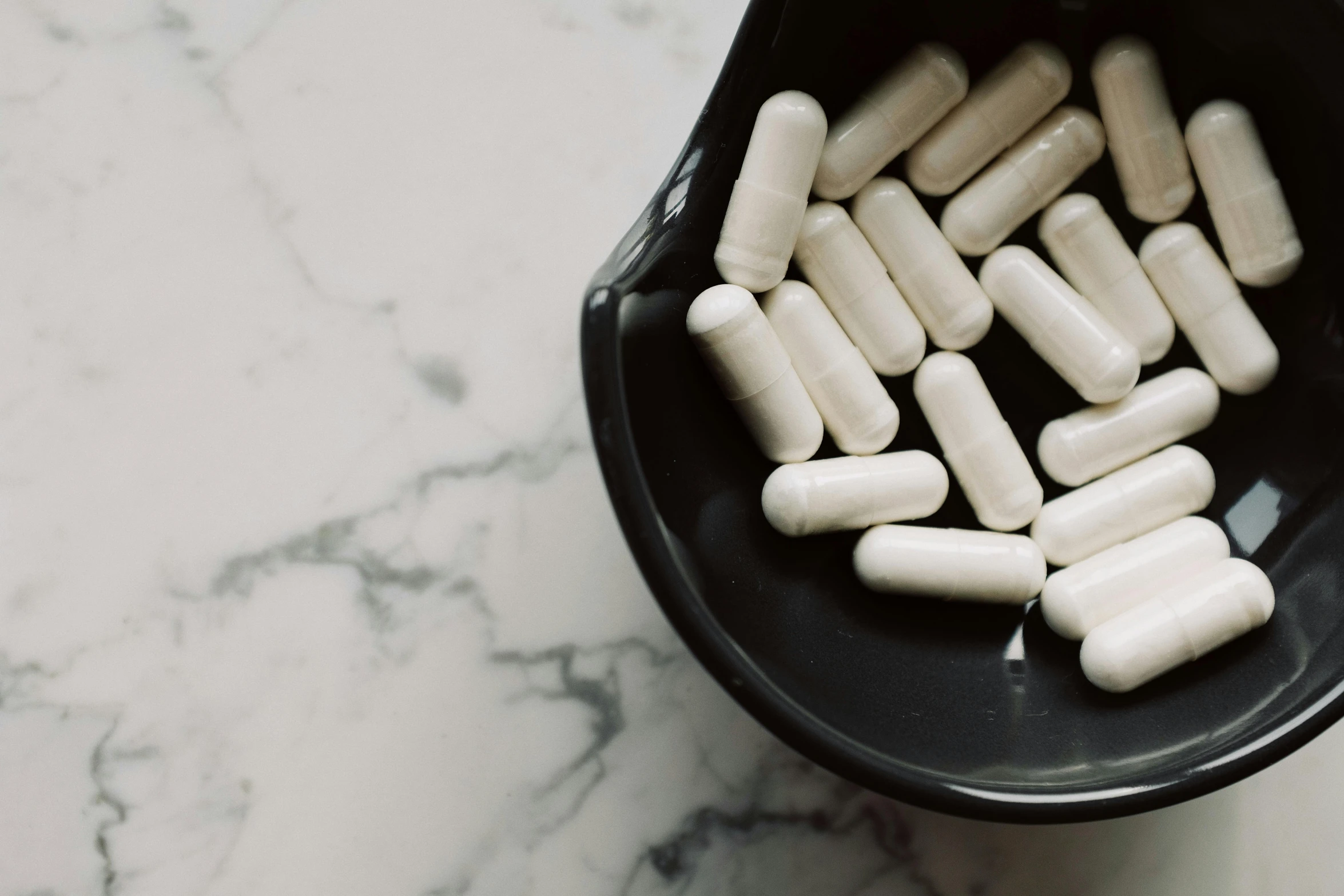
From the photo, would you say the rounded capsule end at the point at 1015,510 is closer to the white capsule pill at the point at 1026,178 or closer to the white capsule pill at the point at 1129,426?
the white capsule pill at the point at 1129,426

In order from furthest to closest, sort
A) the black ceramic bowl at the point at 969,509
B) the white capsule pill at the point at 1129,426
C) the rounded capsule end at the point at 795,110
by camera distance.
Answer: the white capsule pill at the point at 1129,426
the rounded capsule end at the point at 795,110
the black ceramic bowl at the point at 969,509

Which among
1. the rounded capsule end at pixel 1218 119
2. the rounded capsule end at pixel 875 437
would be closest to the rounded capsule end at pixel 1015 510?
the rounded capsule end at pixel 875 437

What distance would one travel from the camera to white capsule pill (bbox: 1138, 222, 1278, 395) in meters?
0.85

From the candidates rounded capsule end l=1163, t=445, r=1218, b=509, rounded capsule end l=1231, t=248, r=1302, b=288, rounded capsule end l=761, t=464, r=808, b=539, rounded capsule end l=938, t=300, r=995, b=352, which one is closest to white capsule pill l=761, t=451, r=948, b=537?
rounded capsule end l=761, t=464, r=808, b=539

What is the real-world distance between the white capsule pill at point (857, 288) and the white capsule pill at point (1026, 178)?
9 cm

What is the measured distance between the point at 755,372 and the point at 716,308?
0.06 metres

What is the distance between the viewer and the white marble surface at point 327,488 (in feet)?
2.86

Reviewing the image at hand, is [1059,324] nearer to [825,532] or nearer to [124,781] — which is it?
[825,532]

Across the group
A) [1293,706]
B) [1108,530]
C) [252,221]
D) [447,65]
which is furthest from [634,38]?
[1293,706]

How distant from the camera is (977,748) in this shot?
0.73 meters

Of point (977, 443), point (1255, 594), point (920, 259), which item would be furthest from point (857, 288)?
point (1255, 594)

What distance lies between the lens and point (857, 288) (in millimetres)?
827

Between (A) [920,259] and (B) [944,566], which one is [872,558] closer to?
(B) [944,566]

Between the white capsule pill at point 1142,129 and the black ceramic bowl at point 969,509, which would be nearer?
the black ceramic bowl at point 969,509
